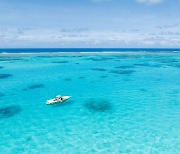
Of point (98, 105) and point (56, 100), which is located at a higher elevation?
point (56, 100)

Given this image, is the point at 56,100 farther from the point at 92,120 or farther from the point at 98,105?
the point at 92,120

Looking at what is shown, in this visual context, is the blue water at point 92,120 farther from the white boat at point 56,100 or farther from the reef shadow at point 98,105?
the white boat at point 56,100

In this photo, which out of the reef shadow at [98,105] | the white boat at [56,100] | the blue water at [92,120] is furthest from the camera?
the white boat at [56,100]

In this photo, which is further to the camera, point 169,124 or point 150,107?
point 150,107

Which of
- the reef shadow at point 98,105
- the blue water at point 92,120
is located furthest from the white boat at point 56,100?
the reef shadow at point 98,105

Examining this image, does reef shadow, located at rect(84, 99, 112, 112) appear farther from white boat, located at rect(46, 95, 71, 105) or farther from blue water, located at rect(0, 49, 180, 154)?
white boat, located at rect(46, 95, 71, 105)

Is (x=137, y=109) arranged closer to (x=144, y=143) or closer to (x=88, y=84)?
(x=144, y=143)

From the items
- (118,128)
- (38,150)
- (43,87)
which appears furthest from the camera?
(43,87)

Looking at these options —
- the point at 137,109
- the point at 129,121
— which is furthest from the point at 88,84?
the point at 129,121

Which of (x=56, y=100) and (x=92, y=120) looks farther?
(x=56, y=100)

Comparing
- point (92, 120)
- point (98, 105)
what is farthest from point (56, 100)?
point (92, 120)

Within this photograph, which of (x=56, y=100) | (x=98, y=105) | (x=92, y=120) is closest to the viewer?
(x=92, y=120)
